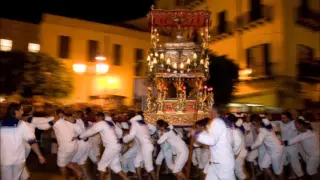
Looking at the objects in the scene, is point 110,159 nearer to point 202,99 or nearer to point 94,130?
point 94,130

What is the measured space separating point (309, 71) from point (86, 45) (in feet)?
44.4

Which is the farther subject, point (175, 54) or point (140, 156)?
point (175, 54)

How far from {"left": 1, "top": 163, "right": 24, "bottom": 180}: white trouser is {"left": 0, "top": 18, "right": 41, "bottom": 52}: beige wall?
17.1m

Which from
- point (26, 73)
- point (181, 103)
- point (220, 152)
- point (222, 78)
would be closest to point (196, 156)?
point (181, 103)

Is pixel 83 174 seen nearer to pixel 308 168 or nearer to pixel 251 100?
pixel 308 168

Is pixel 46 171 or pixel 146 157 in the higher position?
pixel 146 157

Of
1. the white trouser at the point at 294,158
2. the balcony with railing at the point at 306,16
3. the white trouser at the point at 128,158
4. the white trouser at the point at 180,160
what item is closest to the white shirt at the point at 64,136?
the white trouser at the point at 128,158

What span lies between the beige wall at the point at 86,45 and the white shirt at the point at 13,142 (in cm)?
1574

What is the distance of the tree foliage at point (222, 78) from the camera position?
19578 millimetres

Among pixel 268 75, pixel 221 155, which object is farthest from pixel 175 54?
pixel 268 75

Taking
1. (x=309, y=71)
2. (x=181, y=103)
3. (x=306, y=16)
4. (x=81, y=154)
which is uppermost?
(x=306, y=16)

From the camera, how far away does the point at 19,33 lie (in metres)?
23.2

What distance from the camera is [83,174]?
9.30 m

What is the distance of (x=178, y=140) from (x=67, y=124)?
2634 mm
